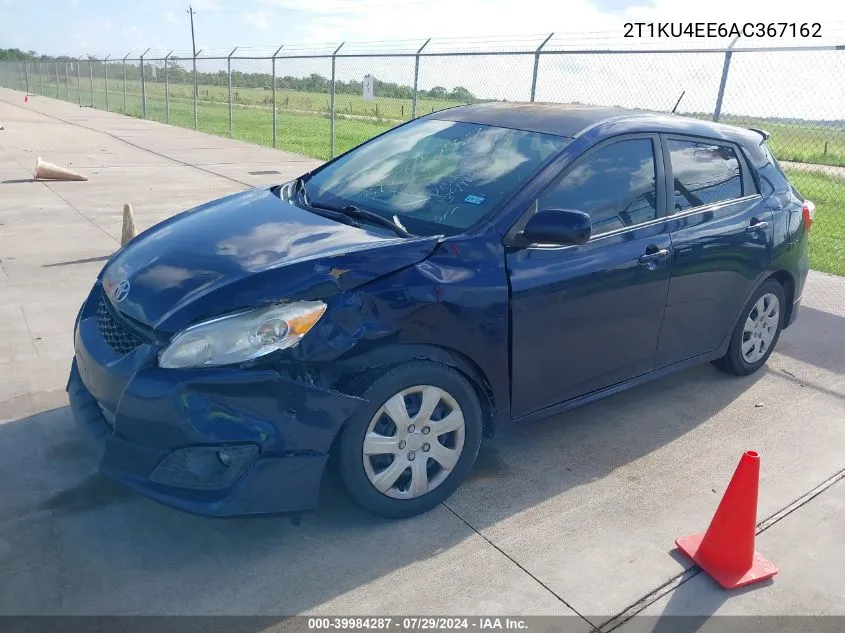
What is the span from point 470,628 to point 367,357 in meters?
1.05

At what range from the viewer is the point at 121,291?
313cm

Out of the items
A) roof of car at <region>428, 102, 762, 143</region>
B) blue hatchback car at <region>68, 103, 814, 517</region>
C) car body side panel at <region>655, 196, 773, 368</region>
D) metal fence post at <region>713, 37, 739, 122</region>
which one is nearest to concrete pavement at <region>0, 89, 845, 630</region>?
blue hatchback car at <region>68, 103, 814, 517</region>

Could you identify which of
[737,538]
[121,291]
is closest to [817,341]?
[737,538]

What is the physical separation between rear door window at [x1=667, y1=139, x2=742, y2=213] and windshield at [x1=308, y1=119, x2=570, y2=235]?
2.62ft

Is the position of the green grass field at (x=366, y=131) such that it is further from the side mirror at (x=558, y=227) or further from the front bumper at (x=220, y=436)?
the front bumper at (x=220, y=436)

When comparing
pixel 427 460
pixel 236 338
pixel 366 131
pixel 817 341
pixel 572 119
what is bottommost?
pixel 817 341

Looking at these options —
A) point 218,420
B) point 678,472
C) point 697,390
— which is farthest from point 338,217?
point 697,390

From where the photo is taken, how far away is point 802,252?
4906 millimetres

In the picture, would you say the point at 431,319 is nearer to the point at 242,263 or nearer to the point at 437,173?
the point at 242,263

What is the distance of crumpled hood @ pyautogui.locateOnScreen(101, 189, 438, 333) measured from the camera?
2830 mm

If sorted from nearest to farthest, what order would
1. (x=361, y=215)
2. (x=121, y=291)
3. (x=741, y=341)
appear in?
(x=121, y=291)
(x=361, y=215)
(x=741, y=341)

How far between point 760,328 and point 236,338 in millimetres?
3548

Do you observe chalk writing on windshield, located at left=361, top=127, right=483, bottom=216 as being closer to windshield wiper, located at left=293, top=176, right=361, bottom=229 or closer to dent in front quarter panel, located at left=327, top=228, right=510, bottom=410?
windshield wiper, located at left=293, top=176, right=361, bottom=229

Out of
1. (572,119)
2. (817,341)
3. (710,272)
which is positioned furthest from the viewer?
(817,341)
